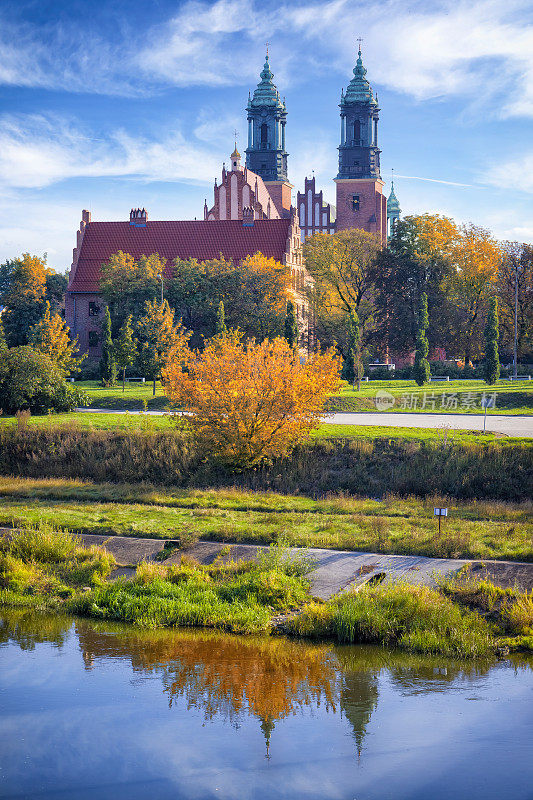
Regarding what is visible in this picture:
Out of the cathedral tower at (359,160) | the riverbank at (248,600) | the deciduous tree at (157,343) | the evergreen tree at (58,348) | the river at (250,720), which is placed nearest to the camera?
the river at (250,720)

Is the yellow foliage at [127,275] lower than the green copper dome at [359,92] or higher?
lower

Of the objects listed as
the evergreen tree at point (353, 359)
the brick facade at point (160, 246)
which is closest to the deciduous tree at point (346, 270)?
the brick facade at point (160, 246)

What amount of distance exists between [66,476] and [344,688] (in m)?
15.0

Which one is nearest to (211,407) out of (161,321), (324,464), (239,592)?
(324,464)

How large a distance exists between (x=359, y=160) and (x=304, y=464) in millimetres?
82374

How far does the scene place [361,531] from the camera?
16312mm

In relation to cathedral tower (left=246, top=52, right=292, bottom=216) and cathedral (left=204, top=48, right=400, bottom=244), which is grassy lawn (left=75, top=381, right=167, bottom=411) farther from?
cathedral tower (left=246, top=52, right=292, bottom=216)

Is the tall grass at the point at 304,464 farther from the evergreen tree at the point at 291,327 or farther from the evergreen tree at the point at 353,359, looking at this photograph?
the evergreen tree at the point at 291,327

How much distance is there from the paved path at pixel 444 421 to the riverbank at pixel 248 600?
1110cm

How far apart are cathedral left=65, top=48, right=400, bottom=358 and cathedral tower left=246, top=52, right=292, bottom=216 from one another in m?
0.12

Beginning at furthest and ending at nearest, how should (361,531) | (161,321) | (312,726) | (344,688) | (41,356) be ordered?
(161,321) < (41,356) < (361,531) < (344,688) < (312,726)

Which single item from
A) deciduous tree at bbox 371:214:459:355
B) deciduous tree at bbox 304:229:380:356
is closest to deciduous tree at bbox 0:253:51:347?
deciduous tree at bbox 304:229:380:356

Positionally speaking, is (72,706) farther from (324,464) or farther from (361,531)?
(324,464)

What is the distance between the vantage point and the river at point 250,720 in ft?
27.3
